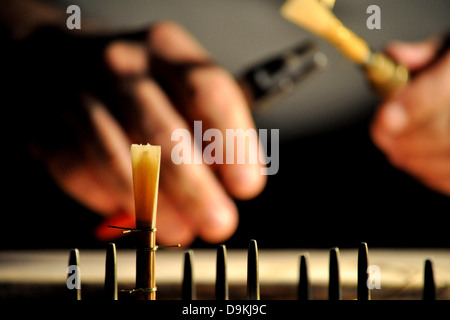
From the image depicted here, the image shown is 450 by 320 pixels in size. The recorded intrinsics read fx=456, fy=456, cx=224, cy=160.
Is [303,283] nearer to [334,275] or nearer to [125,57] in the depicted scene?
[334,275]

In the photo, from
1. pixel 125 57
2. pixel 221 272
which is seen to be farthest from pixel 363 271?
pixel 125 57

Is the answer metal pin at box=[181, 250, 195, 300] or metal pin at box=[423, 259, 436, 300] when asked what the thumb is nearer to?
metal pin at box=[423, 259, 436, 300]

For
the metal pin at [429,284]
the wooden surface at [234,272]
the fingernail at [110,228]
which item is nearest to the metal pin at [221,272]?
the wooden surface at [234,272]

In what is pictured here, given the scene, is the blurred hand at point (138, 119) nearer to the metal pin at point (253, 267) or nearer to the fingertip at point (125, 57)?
the fingertip at point (125, 57)

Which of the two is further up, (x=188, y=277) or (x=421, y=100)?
(x=421, y=100)

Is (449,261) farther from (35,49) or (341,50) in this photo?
(35,49)

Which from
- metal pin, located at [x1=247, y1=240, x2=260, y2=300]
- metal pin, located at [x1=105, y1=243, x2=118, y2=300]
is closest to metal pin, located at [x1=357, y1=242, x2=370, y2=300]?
metal pin, located at [x1=247, y1=240, x2=260, y2=300]
